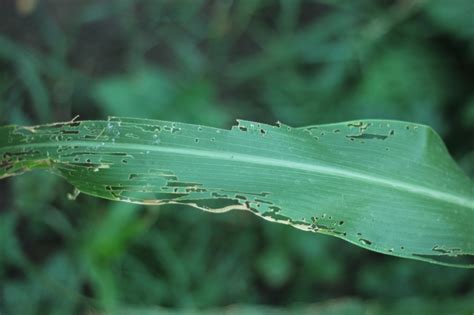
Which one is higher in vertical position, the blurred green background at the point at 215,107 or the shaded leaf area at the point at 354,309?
the blurred green background at the point at 215,107

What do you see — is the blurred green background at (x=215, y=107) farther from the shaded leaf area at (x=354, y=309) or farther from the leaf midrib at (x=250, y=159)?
the leaf midrib at (x=250, y=159)

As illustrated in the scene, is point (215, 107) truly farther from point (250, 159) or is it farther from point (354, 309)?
point (250, 159)

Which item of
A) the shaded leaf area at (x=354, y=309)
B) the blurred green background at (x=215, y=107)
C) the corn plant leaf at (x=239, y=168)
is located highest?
the blurred green background at (x=215, y=107)

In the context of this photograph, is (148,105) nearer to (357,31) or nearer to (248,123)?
(357,31)

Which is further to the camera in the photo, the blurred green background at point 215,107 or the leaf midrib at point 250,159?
the blurred green background at point 215,107

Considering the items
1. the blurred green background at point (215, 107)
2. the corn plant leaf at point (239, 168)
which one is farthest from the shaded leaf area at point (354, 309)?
the corn plant leaf at point (239, 168)

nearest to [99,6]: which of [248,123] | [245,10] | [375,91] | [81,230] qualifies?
[245,10]

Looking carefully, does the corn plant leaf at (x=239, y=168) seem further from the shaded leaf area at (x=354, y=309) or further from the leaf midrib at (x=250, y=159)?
the shaded leaf area at (x=354, y=309)
